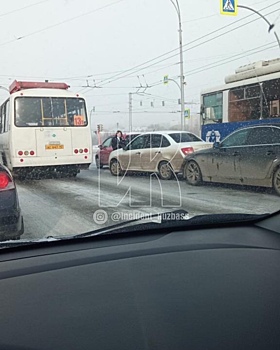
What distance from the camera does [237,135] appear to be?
19.3ft

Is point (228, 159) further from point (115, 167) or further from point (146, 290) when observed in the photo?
point (146, 290)

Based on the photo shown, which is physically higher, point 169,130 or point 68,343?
point 169,130

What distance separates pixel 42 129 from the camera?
20.5ft

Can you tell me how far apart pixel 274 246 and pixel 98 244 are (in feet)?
3.85

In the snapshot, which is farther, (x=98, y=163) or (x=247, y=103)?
(x=247, y=103)

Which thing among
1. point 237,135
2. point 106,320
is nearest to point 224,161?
point 237,135

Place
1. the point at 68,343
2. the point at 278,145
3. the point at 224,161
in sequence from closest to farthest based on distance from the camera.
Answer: the point at 68,343 < the point at 278,145 < the point at 224,161

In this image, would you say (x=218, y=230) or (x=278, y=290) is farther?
(x=218, y=230)

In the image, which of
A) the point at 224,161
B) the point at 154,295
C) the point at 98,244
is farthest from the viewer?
the point at 224,161

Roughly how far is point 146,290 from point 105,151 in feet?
17.3

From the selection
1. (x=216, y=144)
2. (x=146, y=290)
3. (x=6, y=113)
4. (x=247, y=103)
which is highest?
(x=247, y=103)

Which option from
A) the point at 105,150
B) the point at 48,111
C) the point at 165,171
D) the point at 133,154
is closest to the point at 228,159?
the point at 165,171

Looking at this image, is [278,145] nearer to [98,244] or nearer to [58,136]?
[98,244]

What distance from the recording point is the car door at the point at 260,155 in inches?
193
